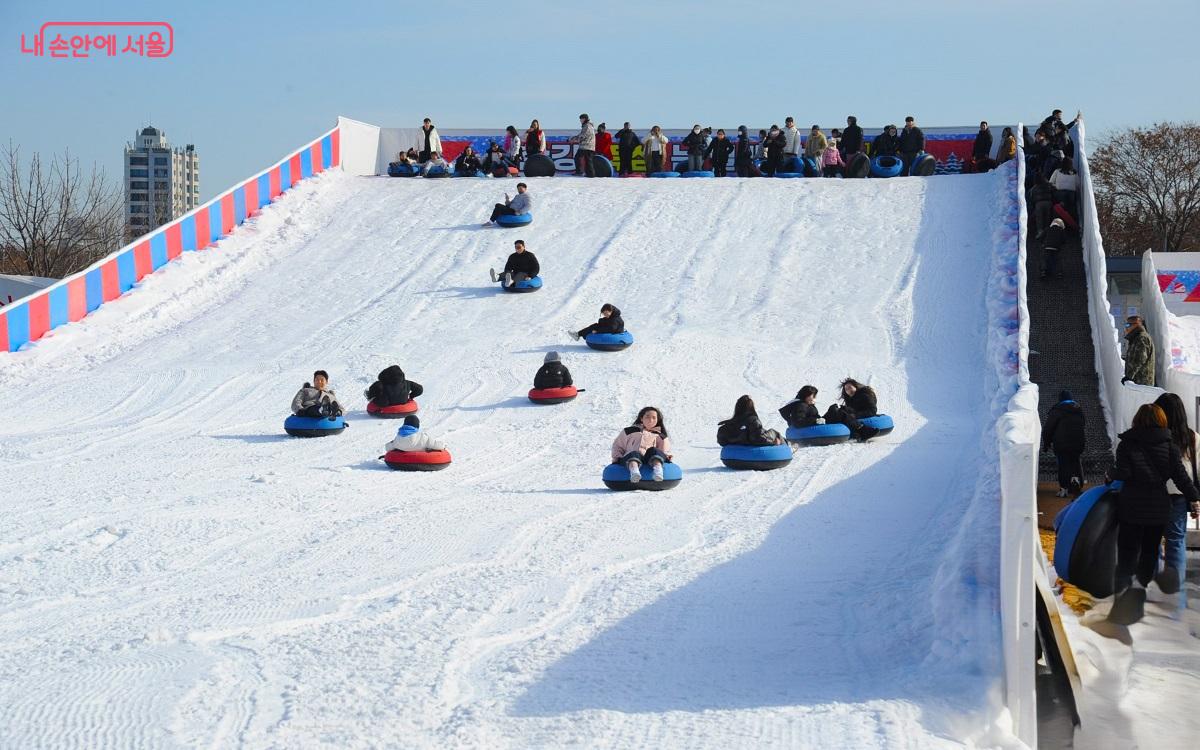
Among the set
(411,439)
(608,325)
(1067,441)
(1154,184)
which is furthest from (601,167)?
(1154,184)

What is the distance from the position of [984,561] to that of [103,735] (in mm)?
4259

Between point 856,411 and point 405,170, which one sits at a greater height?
point 405,170

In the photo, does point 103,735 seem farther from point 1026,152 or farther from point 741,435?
point 1026,152

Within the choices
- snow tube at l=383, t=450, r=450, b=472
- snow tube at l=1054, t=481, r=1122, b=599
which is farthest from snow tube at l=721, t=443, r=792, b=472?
snow tube at l=1054, t=481, r=1122, b=599

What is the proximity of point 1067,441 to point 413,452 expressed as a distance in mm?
5797

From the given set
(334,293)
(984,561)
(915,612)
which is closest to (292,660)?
(915,612)

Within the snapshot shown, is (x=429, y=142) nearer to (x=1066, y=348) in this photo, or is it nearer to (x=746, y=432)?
(x=1066, y=348)

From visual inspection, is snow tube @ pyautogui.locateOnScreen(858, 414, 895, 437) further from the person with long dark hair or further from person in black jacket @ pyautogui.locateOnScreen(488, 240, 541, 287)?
person in black jacket @ pyautogui.locateOnScreen(488, 240, 541, 287)

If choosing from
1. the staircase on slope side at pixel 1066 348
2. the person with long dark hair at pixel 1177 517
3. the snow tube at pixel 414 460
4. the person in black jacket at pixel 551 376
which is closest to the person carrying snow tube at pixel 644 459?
the snow tube at pixel 414 460

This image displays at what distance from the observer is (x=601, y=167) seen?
80.3ft

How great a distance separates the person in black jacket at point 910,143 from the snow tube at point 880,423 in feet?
40.4

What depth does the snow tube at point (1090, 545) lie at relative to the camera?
7715mm

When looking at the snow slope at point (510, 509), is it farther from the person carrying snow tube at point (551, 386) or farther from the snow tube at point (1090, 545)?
the snow tube at point (1090, 545)

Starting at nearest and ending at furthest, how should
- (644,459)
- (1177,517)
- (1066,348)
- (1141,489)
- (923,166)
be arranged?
1. (1141,489)
2. (1177,517)
3. (644,459)
4. (1066,348)
5. (923,166)
